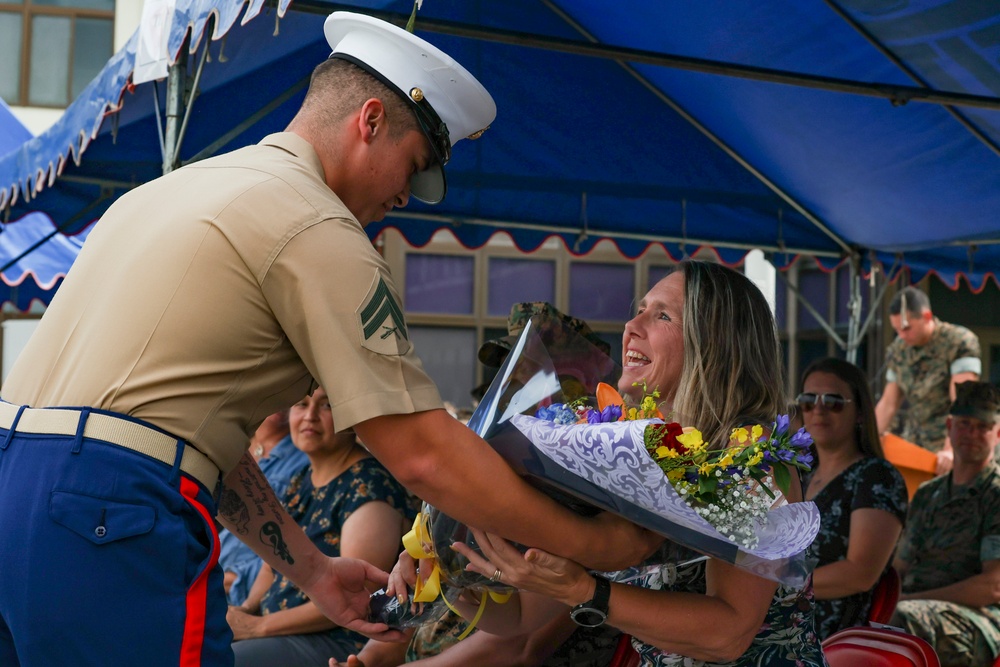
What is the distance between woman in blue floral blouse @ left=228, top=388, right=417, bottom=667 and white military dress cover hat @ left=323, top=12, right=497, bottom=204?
1750 millimetres

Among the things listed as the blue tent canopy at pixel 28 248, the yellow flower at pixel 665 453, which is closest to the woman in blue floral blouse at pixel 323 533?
the yellow flower at pixel 665 453

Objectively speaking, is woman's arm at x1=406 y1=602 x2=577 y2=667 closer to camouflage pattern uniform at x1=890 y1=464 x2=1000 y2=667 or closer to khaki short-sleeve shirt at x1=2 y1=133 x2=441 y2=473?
khaki short-sleeve shirt at x1=2 y1=133 x2=441 y2=473

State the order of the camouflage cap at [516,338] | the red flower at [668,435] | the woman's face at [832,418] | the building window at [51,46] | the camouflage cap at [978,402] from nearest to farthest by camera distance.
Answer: the red flower at [668,435]
the camouflage cap at [516,338]
the woman's face at [832,418]
the camouflage cap at [978,402]
the building window at [51,46]

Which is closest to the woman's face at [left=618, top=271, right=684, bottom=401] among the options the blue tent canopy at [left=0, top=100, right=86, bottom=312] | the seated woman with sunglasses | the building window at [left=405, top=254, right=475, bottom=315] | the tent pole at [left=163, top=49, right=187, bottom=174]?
the seated woman with sunglasses

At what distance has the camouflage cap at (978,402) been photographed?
4895 mm

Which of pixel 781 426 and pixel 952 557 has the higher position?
pixel 781 426

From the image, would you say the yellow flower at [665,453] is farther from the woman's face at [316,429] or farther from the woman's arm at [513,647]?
the woman's face at [316,429]

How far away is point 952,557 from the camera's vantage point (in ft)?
15.4

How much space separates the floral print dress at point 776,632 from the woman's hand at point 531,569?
221mm

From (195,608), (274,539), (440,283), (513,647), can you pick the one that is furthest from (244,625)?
(440,283)

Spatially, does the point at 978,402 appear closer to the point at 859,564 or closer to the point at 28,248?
the point at 859,564

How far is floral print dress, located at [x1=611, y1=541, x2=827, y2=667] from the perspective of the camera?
2.38 m

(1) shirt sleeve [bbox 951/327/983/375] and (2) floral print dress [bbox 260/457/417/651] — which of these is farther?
(1) shirt sleeve [bbox 951/327/983/375]

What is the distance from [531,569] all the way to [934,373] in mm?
6040
